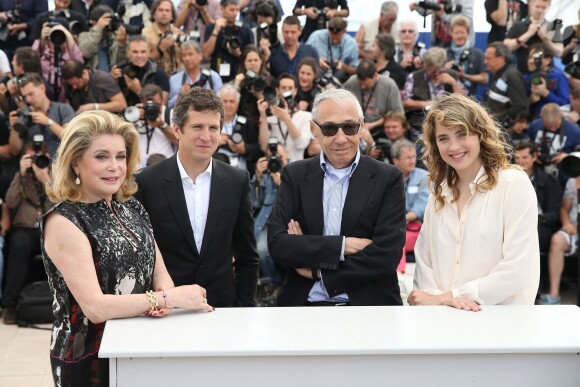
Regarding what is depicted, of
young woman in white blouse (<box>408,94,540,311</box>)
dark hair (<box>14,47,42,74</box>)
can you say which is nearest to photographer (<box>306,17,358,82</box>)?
dark hair (<box>14,47,42,74</box>)

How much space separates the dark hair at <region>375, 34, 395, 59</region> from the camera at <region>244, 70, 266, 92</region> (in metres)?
1.66

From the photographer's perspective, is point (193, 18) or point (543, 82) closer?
point (543, 82)

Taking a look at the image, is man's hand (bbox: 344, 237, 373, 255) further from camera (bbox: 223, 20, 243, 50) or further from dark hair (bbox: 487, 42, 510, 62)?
dark hair (bbox: 487, 42, 510, 62)

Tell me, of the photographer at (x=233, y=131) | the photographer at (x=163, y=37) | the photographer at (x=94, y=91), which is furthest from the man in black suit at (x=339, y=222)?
the photographer at (x=163, y=37)

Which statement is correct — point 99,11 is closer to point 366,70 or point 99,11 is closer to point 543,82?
point 366,70

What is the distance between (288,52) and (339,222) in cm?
525

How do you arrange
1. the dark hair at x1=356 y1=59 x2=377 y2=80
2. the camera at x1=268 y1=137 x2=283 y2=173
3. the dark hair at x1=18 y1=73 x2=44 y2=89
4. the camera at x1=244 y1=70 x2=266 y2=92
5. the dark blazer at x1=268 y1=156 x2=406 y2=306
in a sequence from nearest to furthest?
1. the dark blazer at x1=268 y1=156 x2=406 y2=306
2. the camera at x1=268 y1=137 x2=283 y2=173
3. the dark hair at x1=18 y1=73 x2=44 y2=89
4. the camera at x1=244 y1=70 x2=266 y2=92
5. the dark hair at x1=356 y1=59 x2=377 y2=80

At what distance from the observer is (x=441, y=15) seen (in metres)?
9.19

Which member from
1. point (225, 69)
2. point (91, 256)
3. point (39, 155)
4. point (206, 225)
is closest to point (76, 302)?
point (91, 256)

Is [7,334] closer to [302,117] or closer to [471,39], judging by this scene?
[302,117]

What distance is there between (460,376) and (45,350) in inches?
155

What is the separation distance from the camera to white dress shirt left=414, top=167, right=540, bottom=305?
3205 mm

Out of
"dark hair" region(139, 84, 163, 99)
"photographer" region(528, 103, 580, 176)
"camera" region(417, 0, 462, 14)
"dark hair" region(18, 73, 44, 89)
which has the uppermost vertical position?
"camera" region(417, 0, 462, 14)

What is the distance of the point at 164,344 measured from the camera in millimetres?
2625
